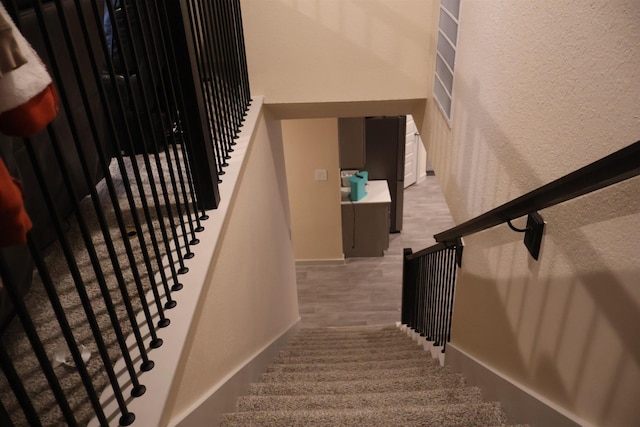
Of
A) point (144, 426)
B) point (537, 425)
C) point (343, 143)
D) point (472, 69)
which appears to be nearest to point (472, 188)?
point (472, 69)

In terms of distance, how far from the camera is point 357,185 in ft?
21.1

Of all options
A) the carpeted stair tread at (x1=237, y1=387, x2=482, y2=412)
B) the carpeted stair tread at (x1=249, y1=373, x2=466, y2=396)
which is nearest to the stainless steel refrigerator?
the carpeted stair tread at (x1=249, y1=373, x2=466, y2=396)

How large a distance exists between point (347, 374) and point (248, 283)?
2.55 ft

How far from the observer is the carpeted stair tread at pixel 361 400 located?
213cm

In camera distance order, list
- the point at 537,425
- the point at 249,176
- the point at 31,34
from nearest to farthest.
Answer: the point at 31,34 < the point at 537,425 < the point at 249,176

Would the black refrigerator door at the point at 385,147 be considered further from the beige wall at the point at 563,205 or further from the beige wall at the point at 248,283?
the beige wall at the point at 563,205

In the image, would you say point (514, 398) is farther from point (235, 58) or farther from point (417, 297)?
point (235, 58)

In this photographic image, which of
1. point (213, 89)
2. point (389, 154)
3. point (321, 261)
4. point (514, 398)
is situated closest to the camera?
point (514, 398)

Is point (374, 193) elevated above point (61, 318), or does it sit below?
below

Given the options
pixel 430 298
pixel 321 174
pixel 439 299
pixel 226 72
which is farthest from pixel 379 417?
pixel 321 174

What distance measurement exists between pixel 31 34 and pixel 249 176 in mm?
1469

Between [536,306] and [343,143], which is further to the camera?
[343,143]

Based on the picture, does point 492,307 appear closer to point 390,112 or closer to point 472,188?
point 472,188

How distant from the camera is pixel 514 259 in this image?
6.19ft
